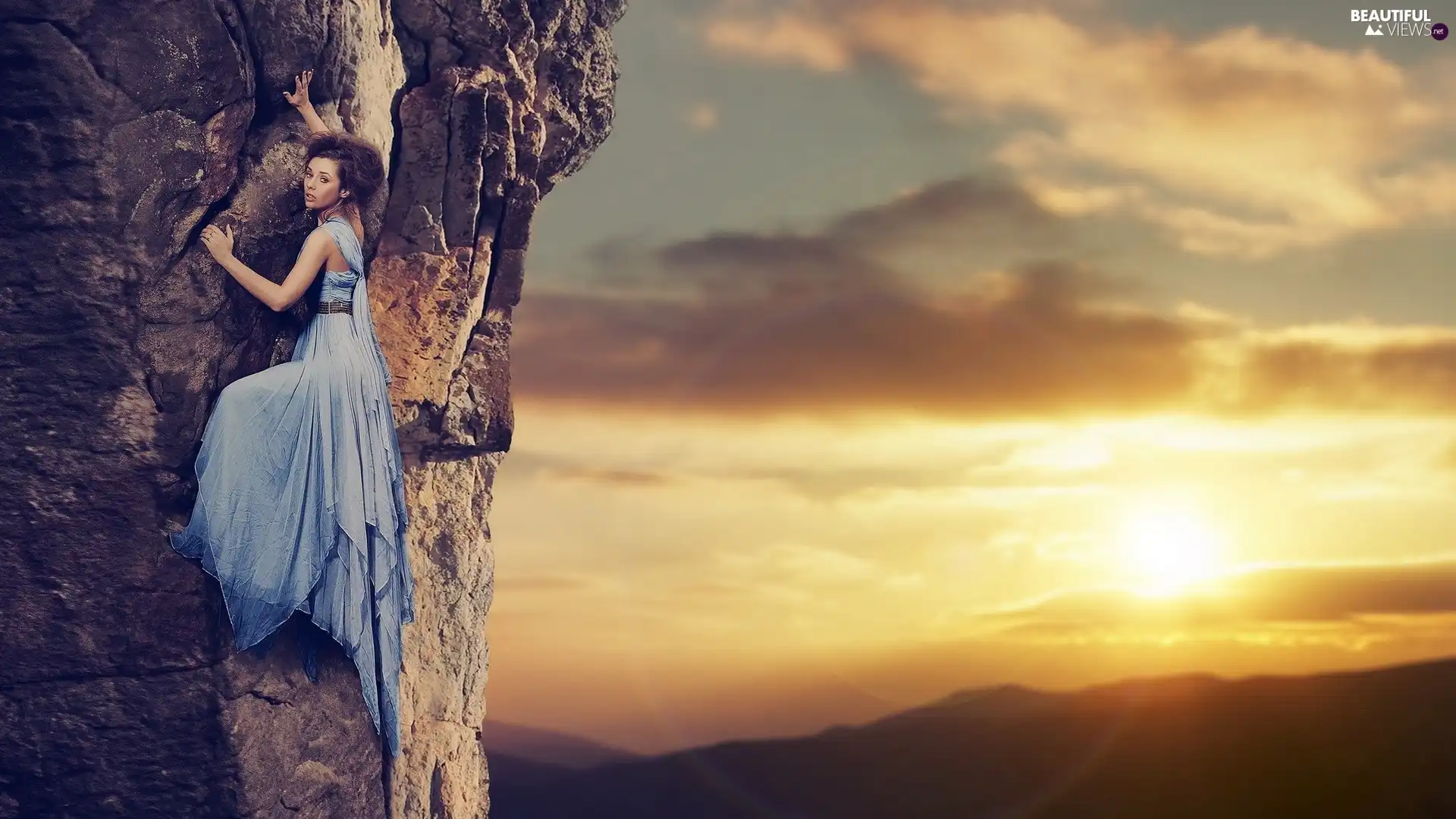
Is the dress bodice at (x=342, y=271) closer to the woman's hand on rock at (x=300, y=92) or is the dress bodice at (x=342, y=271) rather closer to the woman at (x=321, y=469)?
the woman at (x=321, y=469)

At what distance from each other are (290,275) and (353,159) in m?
0.67

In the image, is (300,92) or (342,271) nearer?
(300,92)

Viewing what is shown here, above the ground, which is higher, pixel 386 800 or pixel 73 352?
pixel 73 352

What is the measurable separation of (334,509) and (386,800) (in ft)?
5.43

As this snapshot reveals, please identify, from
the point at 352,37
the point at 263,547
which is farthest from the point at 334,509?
the point at 352,37

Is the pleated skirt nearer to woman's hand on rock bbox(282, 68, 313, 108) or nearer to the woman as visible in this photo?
the woman

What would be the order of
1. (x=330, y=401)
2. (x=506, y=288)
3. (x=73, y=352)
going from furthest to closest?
(x=506, y=288) < (x=330, y=401) < (x=73, y=352)

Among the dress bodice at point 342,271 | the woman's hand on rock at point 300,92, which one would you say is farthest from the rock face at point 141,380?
the dress bodice at point 342,271

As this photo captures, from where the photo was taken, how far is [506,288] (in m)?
9.27

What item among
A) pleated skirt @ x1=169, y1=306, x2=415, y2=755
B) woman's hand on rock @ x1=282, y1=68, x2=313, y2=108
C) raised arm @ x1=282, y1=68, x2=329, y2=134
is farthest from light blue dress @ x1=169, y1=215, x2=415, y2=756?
woman's hand on rock @ x1=282, y1=68, x2=313, y2=108

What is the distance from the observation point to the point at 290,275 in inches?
283

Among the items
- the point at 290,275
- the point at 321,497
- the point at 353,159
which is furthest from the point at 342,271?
the point at 321,497

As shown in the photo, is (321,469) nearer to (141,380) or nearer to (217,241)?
(141,380)

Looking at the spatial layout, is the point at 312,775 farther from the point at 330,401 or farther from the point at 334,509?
the point at 330,401
